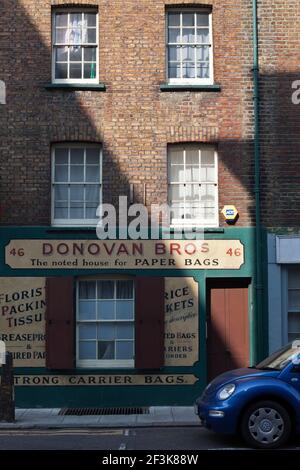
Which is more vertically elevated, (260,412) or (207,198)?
(207,198)

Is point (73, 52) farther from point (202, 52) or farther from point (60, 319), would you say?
point (60, 319)

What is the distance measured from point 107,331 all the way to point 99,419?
2324mm

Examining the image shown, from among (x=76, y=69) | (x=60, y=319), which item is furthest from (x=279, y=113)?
(x=60, y=319)

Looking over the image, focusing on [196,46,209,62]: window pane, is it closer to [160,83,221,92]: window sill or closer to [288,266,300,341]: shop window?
[160,83,221,92]: window sill

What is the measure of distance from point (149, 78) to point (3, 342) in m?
6.33

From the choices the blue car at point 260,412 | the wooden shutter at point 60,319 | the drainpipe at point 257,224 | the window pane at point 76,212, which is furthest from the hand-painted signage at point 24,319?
the blue car at point 260,412

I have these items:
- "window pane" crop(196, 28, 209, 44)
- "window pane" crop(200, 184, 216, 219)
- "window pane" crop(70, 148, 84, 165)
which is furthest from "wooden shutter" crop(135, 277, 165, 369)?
"window pane" crop(196, 28, 209, 44)

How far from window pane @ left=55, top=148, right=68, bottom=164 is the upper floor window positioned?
153cm

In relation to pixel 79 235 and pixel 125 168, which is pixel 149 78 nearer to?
pixel 125 168

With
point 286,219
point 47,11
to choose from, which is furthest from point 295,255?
point 47,11

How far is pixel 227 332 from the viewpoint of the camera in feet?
52.4

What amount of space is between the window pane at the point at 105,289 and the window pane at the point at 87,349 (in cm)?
99

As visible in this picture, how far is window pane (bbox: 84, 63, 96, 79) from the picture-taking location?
16359 millimetres
